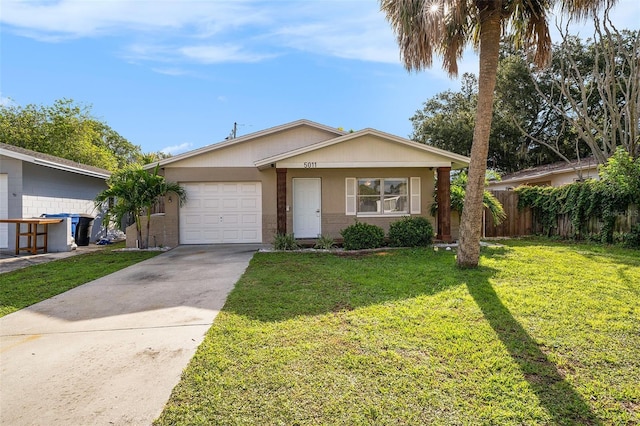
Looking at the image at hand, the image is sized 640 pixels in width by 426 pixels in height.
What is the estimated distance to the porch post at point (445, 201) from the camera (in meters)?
10.6

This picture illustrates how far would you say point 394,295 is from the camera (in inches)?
201

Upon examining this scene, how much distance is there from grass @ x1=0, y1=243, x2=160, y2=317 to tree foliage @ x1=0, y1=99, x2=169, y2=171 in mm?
16492

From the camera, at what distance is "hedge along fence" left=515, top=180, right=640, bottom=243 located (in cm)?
1012

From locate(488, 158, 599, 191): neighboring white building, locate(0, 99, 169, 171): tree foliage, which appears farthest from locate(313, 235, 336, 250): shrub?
locate(0, 99, 169, 171): tree foliage

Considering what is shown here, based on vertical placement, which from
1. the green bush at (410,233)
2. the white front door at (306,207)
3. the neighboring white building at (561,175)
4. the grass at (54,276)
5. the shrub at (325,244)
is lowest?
the grass at (54,276)

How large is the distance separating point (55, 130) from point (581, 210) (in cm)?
3029

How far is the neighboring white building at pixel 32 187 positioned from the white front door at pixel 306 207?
27.1 ft

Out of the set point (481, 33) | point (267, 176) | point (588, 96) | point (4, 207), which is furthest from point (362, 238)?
point (588, 96)

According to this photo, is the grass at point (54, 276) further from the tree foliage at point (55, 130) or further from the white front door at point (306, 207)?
the tree foliage at point (55, 130)

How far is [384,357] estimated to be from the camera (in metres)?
3.16

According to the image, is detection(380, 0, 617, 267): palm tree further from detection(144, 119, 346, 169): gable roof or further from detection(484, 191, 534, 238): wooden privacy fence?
detection(484, 191, 534, 238): wooden privacy fence

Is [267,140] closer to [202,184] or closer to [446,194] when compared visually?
[202,184]

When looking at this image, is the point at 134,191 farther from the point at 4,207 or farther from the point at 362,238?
the point at 362,238

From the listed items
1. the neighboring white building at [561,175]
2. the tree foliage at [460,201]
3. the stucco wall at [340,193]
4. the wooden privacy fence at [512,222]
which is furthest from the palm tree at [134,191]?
the neighboring white building at [561,175]
